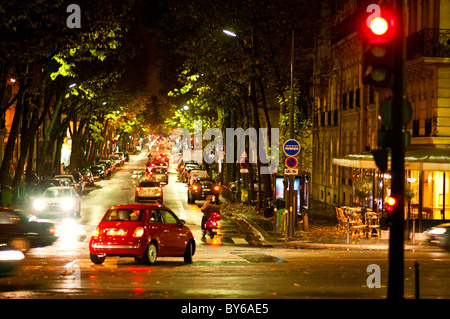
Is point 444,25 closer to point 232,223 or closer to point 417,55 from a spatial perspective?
point 417,55

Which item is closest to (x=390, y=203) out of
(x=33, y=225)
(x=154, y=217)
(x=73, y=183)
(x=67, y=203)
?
(x=154, y=217)

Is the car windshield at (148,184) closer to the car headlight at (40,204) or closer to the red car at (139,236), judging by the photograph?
the car headlight at (40,204)

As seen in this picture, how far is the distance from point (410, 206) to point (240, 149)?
31604 mm

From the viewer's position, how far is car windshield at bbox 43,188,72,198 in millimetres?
33500

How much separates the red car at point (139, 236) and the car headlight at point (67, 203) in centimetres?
1486

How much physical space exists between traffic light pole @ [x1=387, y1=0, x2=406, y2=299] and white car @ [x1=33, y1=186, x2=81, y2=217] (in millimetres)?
23893

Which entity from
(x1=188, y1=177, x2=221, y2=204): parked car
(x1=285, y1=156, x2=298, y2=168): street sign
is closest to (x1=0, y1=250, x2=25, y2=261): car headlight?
(x1=285, y1=156, x2=298, y2=168): street sign

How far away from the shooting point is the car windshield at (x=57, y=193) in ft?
110

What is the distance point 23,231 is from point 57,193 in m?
13.5

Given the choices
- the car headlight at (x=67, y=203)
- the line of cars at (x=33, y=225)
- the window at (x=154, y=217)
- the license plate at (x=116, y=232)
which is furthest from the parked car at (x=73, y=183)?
the license plate at (x=116, y=232)

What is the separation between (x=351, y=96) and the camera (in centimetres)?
4275

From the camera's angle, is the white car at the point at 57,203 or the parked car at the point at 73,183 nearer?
the white car at the point at 57,203

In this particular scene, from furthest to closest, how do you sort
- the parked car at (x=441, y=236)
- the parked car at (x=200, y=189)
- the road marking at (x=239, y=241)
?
the parked car at (x=200, y=189) < the road marking at (x=239, y=241) < the parked car at (x=441, y=236)

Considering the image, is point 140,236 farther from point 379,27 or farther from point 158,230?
point 379,27
